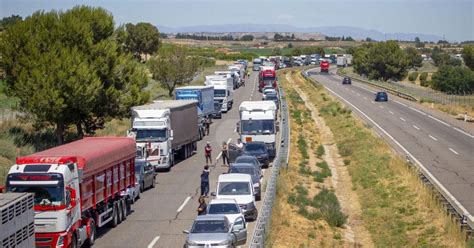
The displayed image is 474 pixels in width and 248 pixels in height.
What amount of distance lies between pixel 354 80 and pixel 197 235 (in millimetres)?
114589

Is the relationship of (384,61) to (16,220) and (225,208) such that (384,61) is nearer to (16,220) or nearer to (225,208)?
(225,208)

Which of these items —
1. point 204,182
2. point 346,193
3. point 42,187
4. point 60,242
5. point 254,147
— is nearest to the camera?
point 60,242

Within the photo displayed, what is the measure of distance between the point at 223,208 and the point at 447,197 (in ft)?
41.5

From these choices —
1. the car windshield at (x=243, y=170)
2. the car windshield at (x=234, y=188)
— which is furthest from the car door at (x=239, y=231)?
the car windshield at (x=243, y=170)

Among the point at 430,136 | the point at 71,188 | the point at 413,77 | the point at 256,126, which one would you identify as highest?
the point at 71,188

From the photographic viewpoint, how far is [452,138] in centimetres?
5431

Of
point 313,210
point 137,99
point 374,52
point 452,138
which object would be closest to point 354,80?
point 374,52

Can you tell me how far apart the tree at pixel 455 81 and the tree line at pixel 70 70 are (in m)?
86.5

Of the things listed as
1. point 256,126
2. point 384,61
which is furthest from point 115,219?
point 384,61

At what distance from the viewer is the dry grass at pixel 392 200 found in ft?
93.5

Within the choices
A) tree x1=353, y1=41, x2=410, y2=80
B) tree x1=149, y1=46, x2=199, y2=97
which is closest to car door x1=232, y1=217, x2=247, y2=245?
tree x1=149, y1=46, x2=199, y2=97

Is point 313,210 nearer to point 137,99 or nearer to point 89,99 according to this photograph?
point 89,99

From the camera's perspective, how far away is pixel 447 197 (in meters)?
33.3

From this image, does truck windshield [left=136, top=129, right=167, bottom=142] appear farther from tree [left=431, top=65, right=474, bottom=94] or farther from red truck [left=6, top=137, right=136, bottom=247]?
tree [left=431, top=65, right=474, bottom=94]
